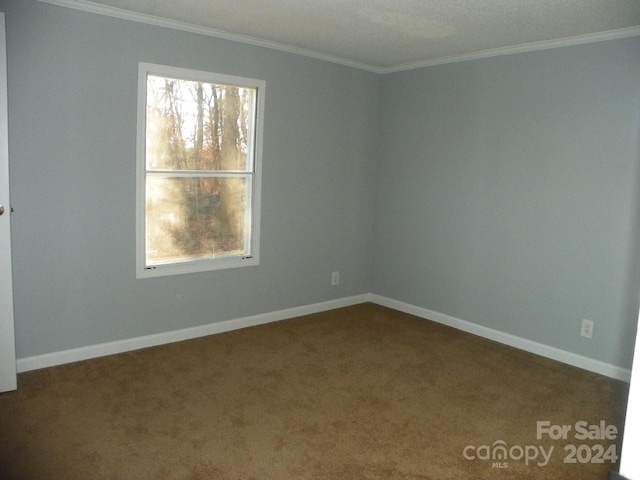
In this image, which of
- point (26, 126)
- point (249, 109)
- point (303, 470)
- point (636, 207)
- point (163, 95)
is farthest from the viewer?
Answer: point (249, 109)

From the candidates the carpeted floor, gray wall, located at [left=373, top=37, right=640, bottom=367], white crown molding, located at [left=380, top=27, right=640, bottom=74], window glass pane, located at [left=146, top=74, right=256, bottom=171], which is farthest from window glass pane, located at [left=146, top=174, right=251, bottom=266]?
white crown molding, located at [left=380, top=27, right=640, bottom=74]

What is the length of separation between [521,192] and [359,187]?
5.09 feet

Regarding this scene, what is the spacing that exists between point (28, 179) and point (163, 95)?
3.48 feet

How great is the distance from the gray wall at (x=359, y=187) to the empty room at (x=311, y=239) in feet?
0.06

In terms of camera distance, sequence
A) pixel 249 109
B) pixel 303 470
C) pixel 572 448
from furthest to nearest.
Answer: pixel 249 109, pixel 572 448, pixel 303 470

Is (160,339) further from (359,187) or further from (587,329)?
(587,329)

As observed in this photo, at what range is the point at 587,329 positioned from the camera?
3.74 meters

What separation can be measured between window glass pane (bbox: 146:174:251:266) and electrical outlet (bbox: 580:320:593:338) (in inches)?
102

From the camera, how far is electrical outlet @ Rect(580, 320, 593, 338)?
3721 mm

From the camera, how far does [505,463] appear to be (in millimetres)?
2568

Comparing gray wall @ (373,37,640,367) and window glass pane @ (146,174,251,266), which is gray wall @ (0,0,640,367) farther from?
window glass pane @ (146,174,251,266)

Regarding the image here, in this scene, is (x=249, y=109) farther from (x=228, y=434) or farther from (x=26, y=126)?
(x=228, y=434)

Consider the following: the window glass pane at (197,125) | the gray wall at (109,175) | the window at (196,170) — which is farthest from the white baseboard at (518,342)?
the window glass pane at (197,125)

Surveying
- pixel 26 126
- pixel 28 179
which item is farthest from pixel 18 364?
pixel 26 126
